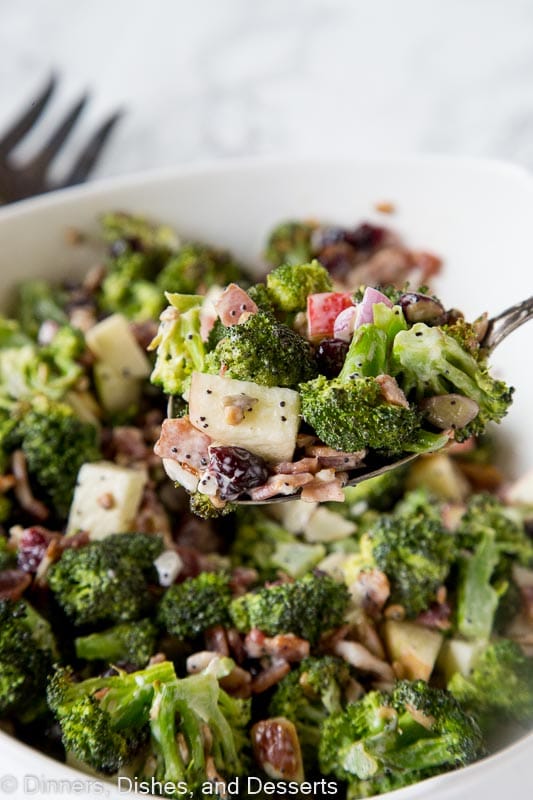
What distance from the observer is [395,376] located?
2174mm

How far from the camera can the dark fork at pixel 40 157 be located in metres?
4.08

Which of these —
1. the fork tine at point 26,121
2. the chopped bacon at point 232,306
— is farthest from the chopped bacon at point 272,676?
the fork tine at point 26,121

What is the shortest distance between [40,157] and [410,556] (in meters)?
2.68

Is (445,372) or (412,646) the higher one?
(445,372)

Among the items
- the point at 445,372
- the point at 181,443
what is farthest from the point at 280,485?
the point at 445,372

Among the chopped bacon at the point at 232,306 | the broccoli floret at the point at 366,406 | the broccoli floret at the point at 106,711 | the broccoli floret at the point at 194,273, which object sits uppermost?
the chopped bacon at the point at 232,306

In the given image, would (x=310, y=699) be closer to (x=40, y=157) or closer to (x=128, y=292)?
(x=128, y=292)

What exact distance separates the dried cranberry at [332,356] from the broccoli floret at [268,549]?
945 millimetres

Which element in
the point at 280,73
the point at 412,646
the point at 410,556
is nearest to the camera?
the point at 412,646

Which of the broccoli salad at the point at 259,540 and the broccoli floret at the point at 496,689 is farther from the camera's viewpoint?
the broccoli floret at the point at 496,689

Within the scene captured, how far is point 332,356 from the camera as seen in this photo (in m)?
2.22

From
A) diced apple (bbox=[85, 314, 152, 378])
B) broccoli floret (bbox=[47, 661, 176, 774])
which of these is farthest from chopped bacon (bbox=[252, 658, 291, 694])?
diced apple (bbox=[85, 314, 152, 378])

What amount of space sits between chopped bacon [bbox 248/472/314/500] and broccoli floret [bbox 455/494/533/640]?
0.98 meters

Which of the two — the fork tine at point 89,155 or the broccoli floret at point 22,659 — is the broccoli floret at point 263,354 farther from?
the fork tine at point 89,155
